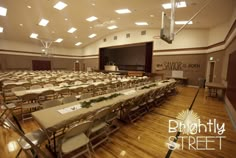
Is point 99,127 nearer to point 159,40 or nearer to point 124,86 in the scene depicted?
point 124,86

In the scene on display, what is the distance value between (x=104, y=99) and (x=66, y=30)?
1327cm

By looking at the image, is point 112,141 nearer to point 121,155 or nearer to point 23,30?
point 121,155

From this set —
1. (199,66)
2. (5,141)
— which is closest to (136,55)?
(199,66)

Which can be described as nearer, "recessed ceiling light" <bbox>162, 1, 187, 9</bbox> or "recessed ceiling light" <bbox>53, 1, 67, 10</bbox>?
"recessed ceiling light" <bbox>162, 1, 187, 9</bbox>

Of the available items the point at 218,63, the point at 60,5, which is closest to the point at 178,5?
the point at 218,63

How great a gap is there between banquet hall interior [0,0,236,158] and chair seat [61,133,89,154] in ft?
0.05

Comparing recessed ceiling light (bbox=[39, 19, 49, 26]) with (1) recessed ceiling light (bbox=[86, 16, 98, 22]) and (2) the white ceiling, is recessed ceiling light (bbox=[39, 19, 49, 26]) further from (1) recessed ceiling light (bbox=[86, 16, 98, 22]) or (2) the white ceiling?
(1) recessed ceiling light (bbox=[86, 16, 98, 22])

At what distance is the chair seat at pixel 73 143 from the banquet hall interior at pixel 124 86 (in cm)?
2

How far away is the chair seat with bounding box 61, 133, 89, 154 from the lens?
191cm

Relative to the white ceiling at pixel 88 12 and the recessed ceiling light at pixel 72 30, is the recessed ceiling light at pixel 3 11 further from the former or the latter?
the recessed ceiling light at pixel 72 30

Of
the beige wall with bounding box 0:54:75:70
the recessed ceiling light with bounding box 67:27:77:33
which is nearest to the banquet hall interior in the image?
the recessed ceiling light with bounding box 67:27:77:33

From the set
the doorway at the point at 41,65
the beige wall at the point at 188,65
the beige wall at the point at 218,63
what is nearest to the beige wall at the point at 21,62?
the doorway at the point at 41,65

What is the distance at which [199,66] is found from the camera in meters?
11.2

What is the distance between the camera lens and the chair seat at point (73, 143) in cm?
191
